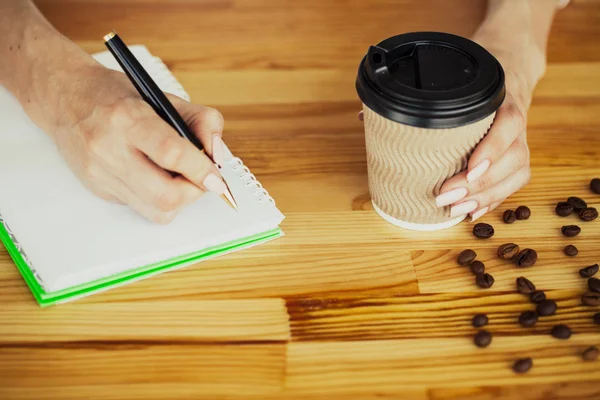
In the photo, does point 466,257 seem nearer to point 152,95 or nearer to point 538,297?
point 538,297

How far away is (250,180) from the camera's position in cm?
119

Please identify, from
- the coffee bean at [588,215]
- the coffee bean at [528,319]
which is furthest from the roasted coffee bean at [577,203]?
the coffee bean at [528,319]

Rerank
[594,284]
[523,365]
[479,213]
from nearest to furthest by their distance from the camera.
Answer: [523,365] → [594,284] → [479,213]

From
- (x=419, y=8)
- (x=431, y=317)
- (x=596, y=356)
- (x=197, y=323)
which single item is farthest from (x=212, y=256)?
(x=419, y=8)

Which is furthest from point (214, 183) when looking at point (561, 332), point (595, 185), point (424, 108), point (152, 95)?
point (595, 185)

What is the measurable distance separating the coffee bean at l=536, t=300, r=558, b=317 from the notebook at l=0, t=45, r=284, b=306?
421 millimetres

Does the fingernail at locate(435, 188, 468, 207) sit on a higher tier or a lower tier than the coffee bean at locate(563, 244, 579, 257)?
higher

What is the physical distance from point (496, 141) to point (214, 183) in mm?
433

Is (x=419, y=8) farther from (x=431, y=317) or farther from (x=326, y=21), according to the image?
(x=431, y=317)

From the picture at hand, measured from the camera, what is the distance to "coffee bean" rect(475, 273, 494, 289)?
3.36ft

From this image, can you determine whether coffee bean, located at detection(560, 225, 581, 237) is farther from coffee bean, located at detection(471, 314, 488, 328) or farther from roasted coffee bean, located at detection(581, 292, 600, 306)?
coffee bean, located at detection(471, 314, 488, 328)

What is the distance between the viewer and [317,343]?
0.95 m

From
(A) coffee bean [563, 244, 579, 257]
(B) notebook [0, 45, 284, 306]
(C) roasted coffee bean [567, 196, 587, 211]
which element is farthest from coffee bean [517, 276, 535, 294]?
(B) notebook [0, 45, 284, 306]

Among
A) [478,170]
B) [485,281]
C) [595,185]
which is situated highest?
[478,170]
